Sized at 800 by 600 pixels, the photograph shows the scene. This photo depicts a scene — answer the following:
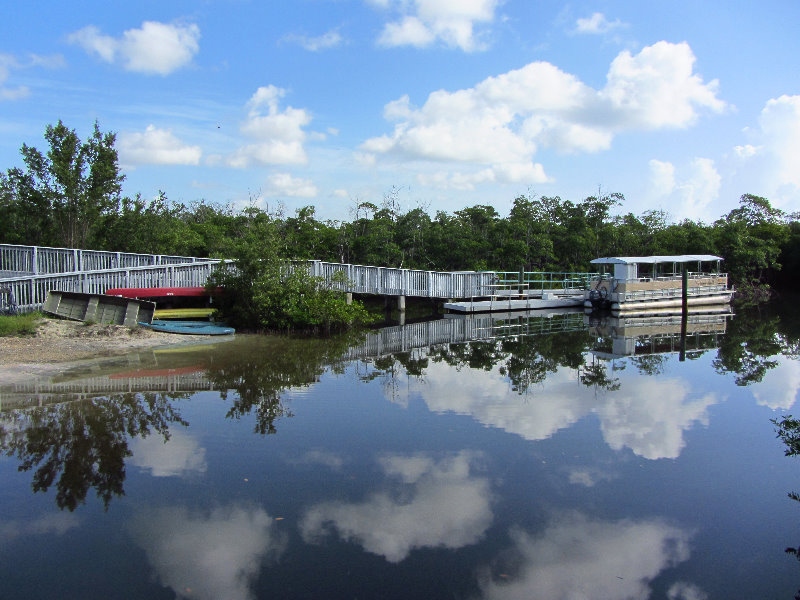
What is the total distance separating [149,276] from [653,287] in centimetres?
2296

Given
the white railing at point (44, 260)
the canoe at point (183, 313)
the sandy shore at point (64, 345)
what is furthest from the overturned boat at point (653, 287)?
the white railing at point (44, 260)

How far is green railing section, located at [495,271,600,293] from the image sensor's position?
2947 cm

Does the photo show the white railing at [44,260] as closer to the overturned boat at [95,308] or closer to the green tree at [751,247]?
the overturned boat at [95,308]

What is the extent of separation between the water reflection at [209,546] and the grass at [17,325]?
37.9ft

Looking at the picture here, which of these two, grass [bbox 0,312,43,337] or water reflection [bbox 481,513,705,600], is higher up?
grass [bbox 0,312,43,337]

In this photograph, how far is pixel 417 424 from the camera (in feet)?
29.0

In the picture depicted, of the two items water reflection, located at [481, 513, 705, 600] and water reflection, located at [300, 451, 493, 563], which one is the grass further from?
water reflection, located at [481, 513, 705, 600]

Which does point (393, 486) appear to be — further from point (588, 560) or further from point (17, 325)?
point (17, 325)

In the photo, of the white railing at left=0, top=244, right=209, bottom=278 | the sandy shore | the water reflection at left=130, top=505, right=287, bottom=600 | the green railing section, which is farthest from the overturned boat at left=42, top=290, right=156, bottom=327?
the green railing section

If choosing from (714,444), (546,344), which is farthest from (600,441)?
(546,344)

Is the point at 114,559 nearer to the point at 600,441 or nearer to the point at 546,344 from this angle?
the point at 600,441

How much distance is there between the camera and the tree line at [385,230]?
2467 cm

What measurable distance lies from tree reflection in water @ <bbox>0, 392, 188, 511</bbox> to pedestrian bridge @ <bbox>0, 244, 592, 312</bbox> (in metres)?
9.57

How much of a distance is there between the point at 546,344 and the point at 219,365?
9.44 m
